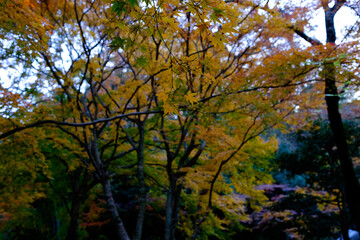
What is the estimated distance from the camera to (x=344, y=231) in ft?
18.5

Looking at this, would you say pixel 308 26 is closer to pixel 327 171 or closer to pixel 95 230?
pixel 327 171

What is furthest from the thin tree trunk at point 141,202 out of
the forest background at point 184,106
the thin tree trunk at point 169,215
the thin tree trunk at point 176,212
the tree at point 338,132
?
the tree at point 338,132

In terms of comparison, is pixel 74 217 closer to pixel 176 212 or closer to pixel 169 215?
pixel 176 212

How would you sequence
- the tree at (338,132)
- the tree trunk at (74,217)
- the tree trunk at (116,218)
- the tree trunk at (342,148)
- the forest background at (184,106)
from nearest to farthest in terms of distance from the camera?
the forest background at (184,106) < the tree trunk at (116,218) < the tree at (338,132) < the tree trunk at (342,148) < the tree trunk at (74,217)

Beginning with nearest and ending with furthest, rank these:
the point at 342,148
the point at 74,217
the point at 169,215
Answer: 1. the point at 169,215
2. the point at 342,148
3. the point at 74,217

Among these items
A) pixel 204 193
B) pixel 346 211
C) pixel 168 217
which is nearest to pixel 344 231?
pixel 346 211

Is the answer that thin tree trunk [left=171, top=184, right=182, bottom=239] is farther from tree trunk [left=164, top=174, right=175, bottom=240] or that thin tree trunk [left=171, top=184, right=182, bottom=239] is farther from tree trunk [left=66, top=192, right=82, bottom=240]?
tree trunk [left=66, top=192, right=82, bottom=240]

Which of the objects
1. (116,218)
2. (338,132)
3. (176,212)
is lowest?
(116,218)

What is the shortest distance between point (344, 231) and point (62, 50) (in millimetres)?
7552

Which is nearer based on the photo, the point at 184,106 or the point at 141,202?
the point at 184,106

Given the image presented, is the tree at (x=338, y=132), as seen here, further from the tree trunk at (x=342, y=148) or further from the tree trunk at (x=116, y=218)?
the tree trunk at (x=116, y=218)

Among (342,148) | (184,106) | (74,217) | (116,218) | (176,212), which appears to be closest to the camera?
(184,106)

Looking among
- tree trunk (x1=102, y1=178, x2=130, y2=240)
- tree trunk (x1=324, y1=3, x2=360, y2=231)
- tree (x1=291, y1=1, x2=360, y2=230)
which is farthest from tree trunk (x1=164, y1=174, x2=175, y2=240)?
tree trunk (x1=324, y1=3, x2=360, y2=231)

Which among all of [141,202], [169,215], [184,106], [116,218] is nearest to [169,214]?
[169,215]
